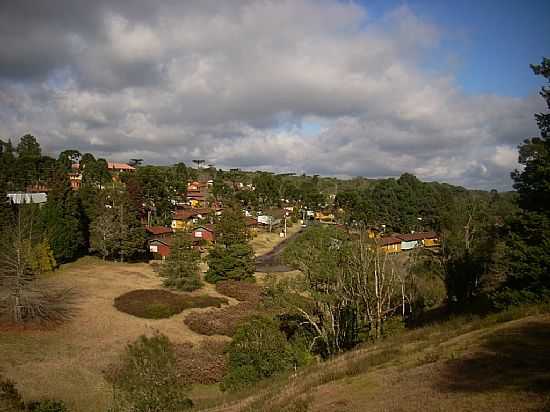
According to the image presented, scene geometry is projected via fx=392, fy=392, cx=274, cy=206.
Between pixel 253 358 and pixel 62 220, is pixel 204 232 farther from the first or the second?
pixel 253 358

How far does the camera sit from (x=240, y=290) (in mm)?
43250

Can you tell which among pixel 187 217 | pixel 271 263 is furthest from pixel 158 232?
pixel 187 217

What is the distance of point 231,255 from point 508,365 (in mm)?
38369

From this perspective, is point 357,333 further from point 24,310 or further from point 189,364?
point 24,310

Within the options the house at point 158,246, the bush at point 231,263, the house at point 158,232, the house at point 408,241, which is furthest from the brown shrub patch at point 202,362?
the house at point 408,241

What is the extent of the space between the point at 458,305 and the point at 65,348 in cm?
2771

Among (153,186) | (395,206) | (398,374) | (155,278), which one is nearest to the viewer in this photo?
(398,374)

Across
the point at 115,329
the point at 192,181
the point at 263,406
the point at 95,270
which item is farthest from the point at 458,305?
the point at 192,181

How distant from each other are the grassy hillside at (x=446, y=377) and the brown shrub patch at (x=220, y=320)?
15331 millimetres

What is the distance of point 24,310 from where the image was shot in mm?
28766

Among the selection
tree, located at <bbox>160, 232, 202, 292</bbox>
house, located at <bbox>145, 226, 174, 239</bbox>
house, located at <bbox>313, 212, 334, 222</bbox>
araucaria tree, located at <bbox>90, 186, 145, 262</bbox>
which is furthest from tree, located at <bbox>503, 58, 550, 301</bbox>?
house, located at <bbox>313, 212, 334, 222</bbox>

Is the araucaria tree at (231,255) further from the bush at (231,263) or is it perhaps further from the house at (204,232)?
the house at (204,232)

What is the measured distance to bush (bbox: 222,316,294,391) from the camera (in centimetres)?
1983

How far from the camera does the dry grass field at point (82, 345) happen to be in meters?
19.9
